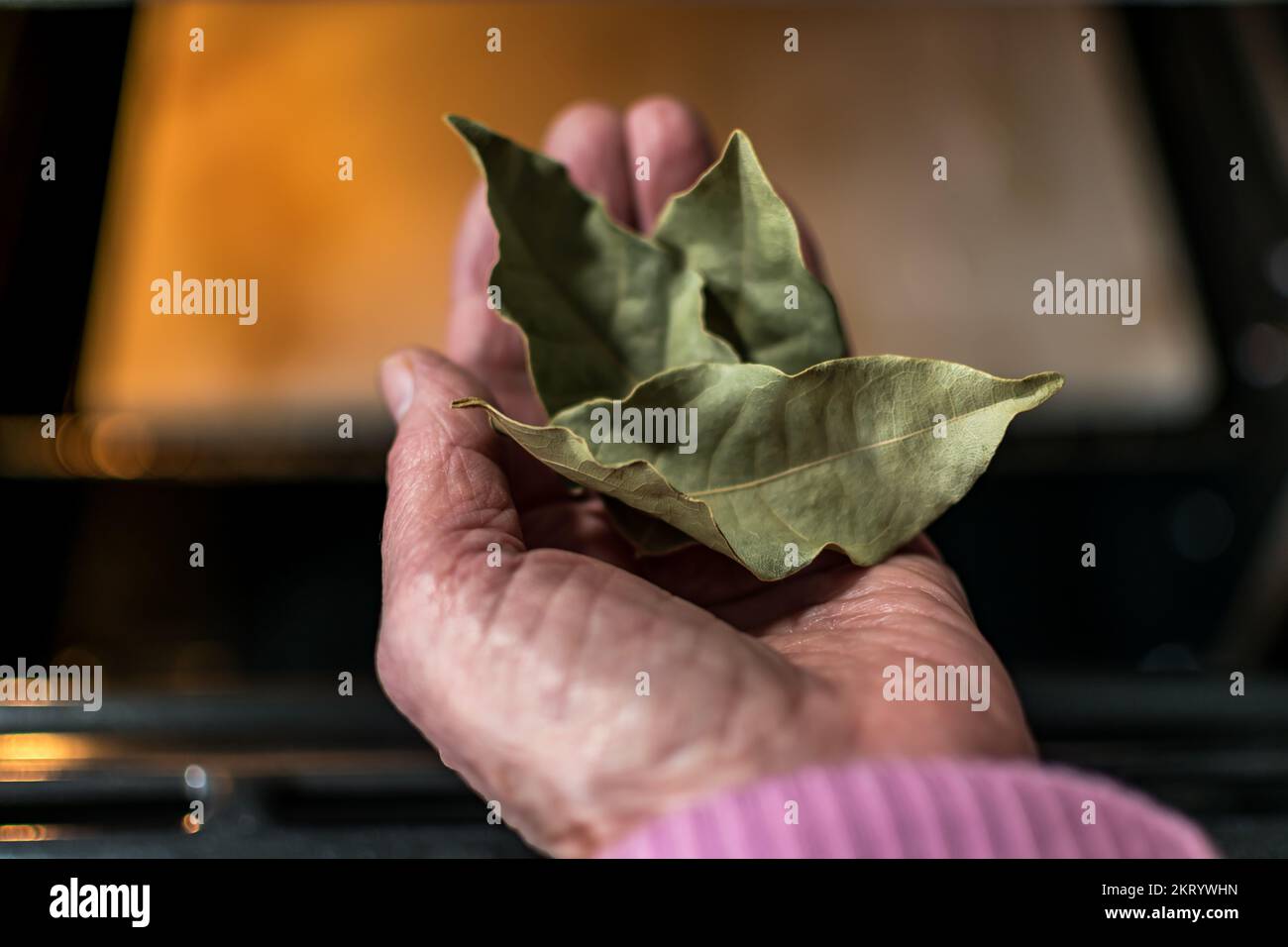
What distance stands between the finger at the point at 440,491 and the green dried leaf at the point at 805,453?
25mm

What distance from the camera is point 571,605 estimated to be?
1.12 feet

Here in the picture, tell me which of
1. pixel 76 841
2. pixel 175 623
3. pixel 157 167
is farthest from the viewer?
pixel 157 167

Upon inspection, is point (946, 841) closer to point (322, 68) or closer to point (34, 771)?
point (34, 771)

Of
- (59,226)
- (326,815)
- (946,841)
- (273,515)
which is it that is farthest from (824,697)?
(59,226)

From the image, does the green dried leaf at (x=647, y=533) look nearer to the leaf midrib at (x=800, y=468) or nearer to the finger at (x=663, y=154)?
the leaf midrib at (x=800, y=468)

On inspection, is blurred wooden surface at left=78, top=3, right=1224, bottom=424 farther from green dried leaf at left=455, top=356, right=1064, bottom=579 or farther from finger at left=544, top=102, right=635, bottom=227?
green dried leaf at left=455, top=356, right=1064, bottom=579

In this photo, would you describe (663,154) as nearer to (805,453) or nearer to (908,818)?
(805,453)

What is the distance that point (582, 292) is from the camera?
17.3 inches

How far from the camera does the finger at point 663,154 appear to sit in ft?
1.81

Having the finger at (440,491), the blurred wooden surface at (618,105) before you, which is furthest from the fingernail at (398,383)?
the blurred wooden surface at (618,105)

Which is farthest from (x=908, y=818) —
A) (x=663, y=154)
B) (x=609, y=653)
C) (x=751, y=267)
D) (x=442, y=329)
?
(x=442, y=329)

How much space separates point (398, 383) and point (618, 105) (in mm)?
463

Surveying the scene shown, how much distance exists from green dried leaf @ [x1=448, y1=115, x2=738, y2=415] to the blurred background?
228mm

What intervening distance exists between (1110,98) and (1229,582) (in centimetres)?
38
